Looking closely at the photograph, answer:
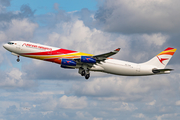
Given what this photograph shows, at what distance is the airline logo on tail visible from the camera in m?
68.1

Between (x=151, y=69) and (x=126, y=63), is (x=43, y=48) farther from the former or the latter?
(x=151, y=69)

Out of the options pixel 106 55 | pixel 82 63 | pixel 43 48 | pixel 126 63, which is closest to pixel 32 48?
pixel 43 48

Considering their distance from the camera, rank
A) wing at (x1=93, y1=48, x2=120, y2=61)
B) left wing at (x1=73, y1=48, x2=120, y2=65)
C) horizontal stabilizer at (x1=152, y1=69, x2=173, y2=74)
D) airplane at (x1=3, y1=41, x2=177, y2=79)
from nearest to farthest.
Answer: wing at (x1=93, y1=48, x2=120, y2=61) < left wing at (x1=73, y1=48, x2=120, y2=65) < airplane at (x1=3, y1=41, x2=177, y2=79) < horizontal stabilizer at (x1=152, y1=69, x2=173, y2=74)

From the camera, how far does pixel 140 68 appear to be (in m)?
65.2

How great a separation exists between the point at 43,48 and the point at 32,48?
2.37 m

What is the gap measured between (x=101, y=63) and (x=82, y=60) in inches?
214

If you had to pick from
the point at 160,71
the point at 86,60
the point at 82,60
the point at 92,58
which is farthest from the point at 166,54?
the point at 82,60

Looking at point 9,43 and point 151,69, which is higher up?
point 9,43

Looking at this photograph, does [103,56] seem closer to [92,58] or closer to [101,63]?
[92,58]

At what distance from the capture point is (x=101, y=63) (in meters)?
62.1

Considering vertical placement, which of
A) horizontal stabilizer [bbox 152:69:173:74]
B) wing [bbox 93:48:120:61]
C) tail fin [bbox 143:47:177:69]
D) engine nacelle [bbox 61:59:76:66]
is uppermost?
tail fin [bbox 143:47:177:69]

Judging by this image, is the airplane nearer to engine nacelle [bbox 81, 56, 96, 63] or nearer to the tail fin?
engine nacelle [bbox 81, 56, 96, 63]

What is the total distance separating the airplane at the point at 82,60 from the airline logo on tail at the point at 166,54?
8.40ft

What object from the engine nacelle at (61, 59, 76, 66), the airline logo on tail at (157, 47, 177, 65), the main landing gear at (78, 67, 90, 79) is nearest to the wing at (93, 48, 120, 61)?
the main landing gear at (78, 67, 90, 79)
